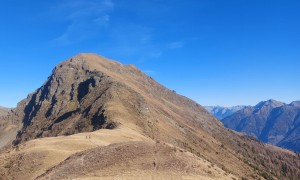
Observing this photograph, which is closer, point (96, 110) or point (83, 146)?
point (83, 146)

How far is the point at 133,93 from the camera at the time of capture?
18175 cm

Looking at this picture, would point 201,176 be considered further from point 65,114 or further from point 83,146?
point 65,114

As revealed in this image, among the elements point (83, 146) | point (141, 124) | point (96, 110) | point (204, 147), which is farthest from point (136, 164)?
point (204, 147)

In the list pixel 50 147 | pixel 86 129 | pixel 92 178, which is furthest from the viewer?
pixel 86 129

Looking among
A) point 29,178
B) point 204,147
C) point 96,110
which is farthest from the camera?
point 204,147

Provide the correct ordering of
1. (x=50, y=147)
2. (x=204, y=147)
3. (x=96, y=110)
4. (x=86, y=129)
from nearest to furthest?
(x=50, y=147) → (x=86, y=129) → (x=96, y=110) → (x=204, y=147)

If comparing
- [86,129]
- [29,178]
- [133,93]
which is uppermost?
[133,93]

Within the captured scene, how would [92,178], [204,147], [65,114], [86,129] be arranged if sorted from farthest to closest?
[65,114] → [204,147] → [86,129] → [92,178]

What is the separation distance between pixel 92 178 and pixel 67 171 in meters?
5.38

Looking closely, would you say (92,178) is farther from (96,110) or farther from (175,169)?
(96,110)

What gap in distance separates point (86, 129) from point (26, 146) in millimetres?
68184

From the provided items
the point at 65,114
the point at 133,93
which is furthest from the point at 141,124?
the point at 65,114

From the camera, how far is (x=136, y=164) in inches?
1906

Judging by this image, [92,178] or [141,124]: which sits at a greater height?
[141,124]
